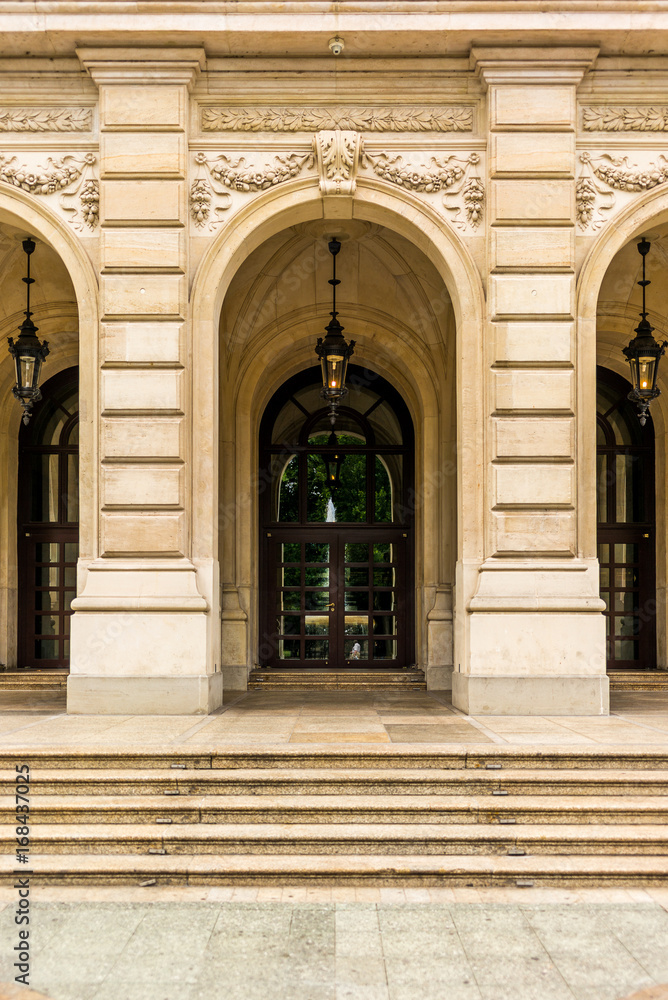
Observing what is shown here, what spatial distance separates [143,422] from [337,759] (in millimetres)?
4257

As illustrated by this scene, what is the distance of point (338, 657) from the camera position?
45.0 feet

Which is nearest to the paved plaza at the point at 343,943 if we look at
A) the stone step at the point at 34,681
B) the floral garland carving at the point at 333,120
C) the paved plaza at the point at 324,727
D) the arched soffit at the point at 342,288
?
the paved plaza at the point at 324,727

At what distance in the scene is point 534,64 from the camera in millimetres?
9289

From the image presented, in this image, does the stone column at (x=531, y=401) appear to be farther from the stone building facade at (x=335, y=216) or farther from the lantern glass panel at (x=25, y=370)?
the lantern glass panel at (x=25, y=370)

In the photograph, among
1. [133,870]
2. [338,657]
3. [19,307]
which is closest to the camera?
[133,870]

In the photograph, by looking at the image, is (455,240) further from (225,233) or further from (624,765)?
(624,765)

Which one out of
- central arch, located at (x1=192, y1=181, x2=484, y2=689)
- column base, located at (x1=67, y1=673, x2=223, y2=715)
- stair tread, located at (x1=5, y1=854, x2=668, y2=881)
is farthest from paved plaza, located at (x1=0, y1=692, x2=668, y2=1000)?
central arch, located at (x1=192, y1=181, x2=484, y2=689)

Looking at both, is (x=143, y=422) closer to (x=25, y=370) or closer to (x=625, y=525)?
(x=25, y=370)

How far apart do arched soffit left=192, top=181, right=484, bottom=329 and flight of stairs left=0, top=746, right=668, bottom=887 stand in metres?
4.83

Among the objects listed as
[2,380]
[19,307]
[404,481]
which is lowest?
[404,481]

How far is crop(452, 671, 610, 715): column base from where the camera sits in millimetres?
8875

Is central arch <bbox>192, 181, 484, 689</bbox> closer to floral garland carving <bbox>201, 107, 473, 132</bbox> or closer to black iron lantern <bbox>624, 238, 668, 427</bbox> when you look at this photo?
floral garland carving <bbox>201, 107, 473, 132</bbox>

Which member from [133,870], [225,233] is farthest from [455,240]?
[133,870]

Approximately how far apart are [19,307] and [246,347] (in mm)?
3166
